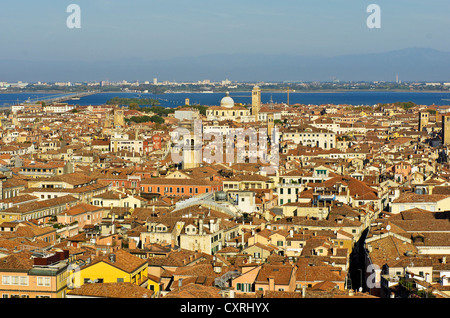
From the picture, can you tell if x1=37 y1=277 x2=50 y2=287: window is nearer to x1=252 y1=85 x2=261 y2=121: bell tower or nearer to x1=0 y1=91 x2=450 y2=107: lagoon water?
x1=252 y1=85 x2=261 y2=121: bell tower

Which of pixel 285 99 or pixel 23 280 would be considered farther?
pixel 285 99

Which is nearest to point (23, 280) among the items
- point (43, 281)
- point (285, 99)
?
point (43, 281)

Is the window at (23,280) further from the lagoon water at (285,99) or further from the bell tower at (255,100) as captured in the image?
the lagoon water at (285,99)

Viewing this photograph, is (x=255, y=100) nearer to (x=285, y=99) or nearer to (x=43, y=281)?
(x=43, y=281)

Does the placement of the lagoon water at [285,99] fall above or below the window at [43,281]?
below

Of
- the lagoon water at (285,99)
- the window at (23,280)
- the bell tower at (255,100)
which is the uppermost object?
the bell tower at (255,100)

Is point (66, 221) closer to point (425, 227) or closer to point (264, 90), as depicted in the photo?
point (425, 227)

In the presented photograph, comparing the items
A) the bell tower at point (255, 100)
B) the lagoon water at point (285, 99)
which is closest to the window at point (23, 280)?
the bell tower at point (255, 100)

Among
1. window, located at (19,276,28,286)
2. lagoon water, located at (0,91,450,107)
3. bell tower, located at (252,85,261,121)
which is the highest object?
bell tower, located at (252,85,261,121)

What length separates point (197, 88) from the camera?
19338cm

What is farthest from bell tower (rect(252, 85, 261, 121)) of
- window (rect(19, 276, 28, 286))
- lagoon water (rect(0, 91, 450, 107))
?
window (rect(19, 276, 28, 286))

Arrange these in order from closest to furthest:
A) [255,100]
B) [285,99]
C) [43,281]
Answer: [43,281] < [255,100] < [285,99]

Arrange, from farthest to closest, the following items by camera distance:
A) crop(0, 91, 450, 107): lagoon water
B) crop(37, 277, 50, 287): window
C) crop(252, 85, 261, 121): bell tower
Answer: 1. crop(0, 91, 450, 107): lagoon water
2. crop(252, 85, 261, 121): bell tower
3. crop(37, 277, 50, 287): window

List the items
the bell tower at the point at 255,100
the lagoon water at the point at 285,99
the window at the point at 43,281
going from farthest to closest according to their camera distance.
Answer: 1. the lagoon water at the point at 285,99
2. the bell tower at the point at 255,100
3. the window at the point at 43,281
